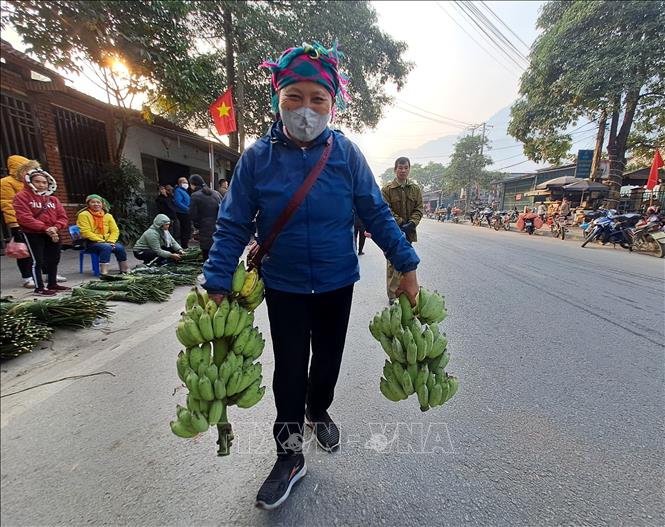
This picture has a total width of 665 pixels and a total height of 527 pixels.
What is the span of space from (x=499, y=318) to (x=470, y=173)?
28.9 m

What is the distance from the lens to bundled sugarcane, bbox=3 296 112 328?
2.28 meters

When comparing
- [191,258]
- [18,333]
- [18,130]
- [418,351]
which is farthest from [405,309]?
[191,258]

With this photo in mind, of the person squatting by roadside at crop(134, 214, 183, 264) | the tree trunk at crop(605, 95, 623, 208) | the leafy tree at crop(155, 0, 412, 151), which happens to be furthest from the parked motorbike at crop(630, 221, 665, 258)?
the person squatting by roadside at crop(134, 214, 183, 264)

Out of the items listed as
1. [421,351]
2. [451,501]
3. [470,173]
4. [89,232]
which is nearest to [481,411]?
[451,501]

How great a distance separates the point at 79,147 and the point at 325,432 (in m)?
2.25

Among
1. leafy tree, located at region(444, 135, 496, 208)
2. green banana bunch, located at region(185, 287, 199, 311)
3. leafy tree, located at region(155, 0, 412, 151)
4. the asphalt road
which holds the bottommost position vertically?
the asphalt road

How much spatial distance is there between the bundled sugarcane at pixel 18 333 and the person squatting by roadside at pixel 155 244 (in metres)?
3.39

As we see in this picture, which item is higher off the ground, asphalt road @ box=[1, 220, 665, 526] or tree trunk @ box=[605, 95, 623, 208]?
tree trunk @ box=[605, 95, 623, 208]

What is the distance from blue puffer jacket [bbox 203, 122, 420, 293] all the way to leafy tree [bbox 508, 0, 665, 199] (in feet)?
44.7

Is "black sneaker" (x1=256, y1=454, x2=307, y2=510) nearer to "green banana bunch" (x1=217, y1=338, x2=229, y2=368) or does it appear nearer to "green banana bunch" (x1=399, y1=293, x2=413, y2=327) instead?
"green banana bunch" (x1=217, y1=338, x2=229, y2=368)

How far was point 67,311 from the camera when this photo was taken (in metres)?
2.54

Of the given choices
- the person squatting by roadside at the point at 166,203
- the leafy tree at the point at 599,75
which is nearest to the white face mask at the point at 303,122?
the person squatting by roadside at the point at 166,203

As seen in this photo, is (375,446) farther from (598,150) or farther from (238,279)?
(598,150)

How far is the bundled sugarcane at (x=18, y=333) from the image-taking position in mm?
1262
